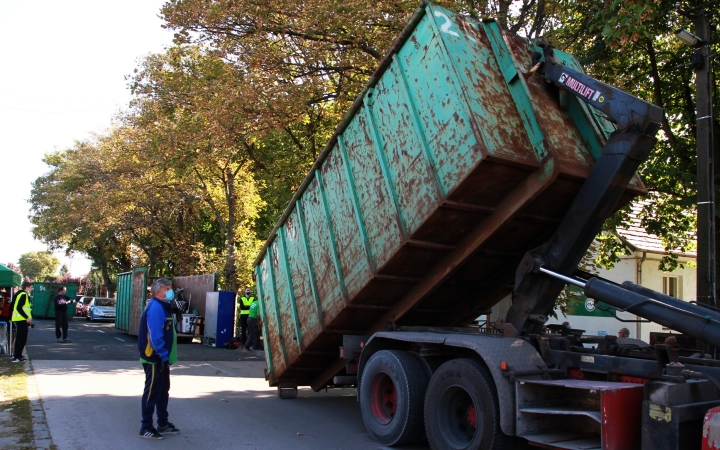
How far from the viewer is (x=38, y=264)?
417ft

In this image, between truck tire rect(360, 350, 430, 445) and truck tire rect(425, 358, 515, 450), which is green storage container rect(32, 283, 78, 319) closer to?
truck tire rect(360, 350, 430, 445)

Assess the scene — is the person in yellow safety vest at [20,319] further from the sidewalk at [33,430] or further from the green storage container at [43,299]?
the green storage container at [43,299]

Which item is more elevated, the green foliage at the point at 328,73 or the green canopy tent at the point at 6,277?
the green foliage at the point at 328,73

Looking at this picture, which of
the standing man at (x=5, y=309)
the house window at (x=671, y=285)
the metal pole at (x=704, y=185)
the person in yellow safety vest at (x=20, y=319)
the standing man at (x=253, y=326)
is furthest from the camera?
the house window at (x=671, y=285)

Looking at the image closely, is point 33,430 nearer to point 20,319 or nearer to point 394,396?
point 394,396

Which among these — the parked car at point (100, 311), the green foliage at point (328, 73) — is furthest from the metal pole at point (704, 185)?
the parked car at point (100, 311)

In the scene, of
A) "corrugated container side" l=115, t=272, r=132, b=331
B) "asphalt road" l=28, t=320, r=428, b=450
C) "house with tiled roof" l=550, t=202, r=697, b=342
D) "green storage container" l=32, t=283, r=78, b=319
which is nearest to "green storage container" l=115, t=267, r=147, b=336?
"corrugated container side" l=115, t=272, r=132, b=331

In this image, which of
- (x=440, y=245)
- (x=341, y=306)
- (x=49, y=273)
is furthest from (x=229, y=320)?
(x=49, y=273)

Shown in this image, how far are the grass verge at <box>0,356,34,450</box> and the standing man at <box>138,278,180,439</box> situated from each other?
3.50 feet

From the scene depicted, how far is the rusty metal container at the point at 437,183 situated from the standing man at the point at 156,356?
1.85m

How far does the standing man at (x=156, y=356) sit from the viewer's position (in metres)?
6.58

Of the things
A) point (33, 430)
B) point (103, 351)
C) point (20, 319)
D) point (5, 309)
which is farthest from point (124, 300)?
point (33, 430)

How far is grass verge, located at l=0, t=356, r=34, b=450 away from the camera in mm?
6088

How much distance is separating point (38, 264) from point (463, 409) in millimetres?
136530
